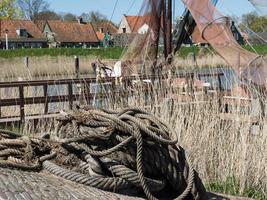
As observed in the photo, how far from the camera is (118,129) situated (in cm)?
337

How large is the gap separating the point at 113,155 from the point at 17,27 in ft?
304

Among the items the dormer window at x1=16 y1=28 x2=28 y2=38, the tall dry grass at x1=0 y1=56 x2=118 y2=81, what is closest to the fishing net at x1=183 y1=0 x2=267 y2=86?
the tall dry grass at x1=0 y1=56 x2=118 y2=81

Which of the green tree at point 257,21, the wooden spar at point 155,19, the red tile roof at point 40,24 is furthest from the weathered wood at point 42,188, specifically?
the red tile roof at point 40,24

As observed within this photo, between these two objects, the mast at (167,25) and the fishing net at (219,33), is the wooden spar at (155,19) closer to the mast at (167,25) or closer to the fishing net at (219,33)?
the mast at (167,25)

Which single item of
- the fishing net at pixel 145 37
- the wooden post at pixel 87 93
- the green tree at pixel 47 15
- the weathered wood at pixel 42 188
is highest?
the green tree at pixel 47 15

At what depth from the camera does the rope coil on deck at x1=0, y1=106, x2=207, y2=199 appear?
3.31 m

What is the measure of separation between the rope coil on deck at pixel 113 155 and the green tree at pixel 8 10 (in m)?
83.7

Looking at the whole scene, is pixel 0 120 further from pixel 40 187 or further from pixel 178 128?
pixel 40 187

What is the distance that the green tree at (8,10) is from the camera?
85619 millimetres

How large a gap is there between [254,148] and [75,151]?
2.85 m

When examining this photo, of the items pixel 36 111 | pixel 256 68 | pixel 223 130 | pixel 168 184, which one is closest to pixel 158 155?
pixel 168 184

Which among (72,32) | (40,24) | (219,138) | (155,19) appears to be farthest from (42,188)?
(40,24)

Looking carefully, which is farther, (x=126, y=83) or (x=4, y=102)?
(x=4, y=102)

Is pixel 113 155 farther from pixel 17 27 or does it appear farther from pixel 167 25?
pixel 17 27
